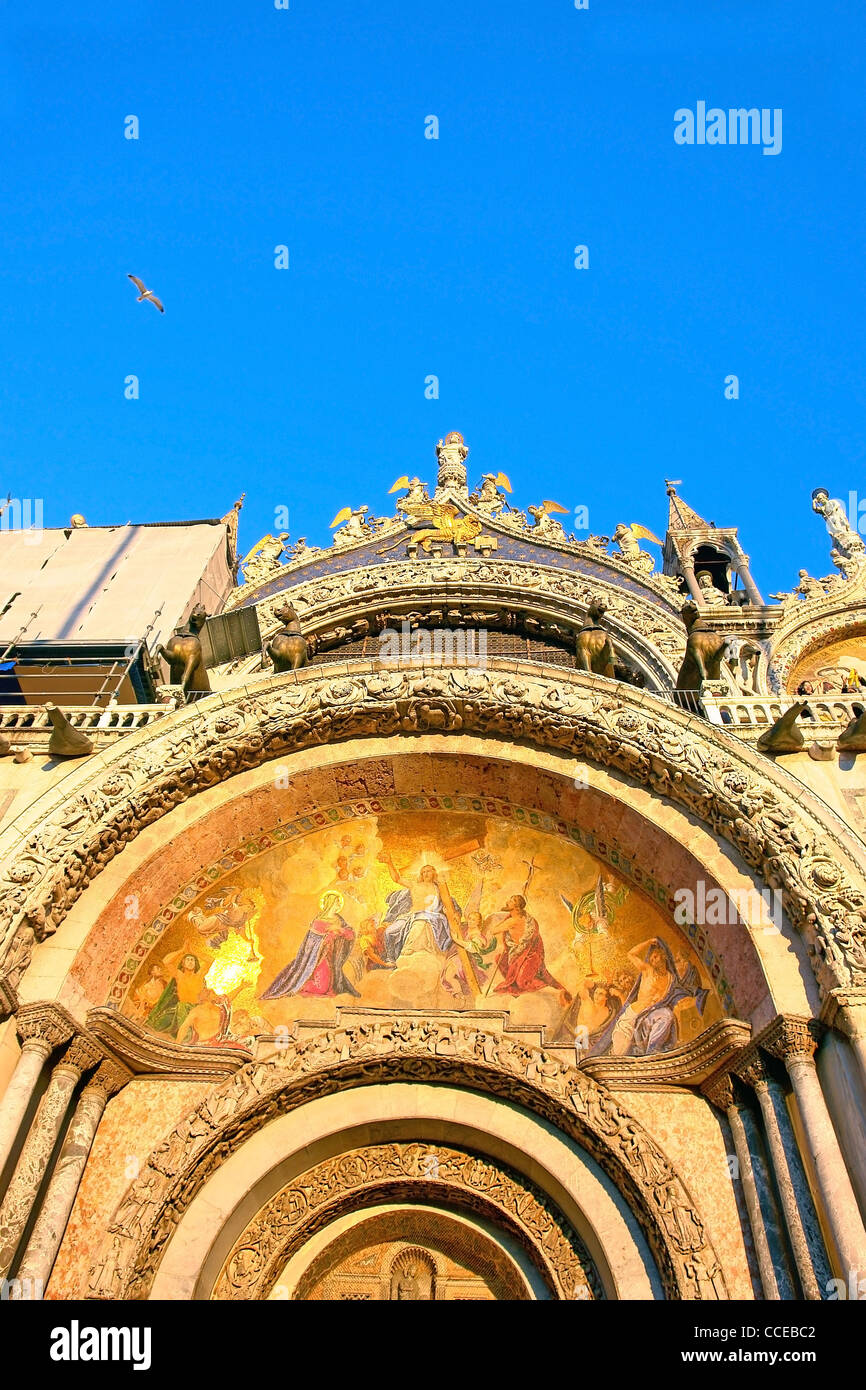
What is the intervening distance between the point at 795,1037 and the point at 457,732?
4.81 meters

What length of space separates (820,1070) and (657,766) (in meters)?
3.26

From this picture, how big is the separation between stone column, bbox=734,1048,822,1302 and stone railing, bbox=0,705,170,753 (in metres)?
6.99

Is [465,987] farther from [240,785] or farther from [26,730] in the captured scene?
[26,730]

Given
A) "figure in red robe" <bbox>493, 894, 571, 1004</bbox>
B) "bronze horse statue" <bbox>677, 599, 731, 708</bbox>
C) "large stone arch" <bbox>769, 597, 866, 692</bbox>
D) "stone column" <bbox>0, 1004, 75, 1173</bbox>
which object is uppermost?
"large stone arch" <bbox>769, 597, 866, 692</bbox>

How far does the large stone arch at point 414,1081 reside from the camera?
7926mm

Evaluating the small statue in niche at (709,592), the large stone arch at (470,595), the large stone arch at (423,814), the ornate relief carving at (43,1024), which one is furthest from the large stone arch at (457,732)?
the small statue in niche at (709,592)

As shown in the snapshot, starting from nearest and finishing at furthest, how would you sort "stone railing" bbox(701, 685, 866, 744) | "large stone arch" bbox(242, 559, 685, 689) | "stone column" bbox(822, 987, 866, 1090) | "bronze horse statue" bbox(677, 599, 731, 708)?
1. "stone column" bbox(822, 987, 866, 1090)
2. "stone railing" bbox(701, 685, 866, 744)
3. "bronze horse statue" bbox(677, 599, 731, 708)
4. "large stone arch" bbox(242, 559, 685, 689)

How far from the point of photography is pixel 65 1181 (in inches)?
320

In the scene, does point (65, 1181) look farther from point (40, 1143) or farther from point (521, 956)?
point (521, 956)

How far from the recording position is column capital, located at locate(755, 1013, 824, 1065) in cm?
775

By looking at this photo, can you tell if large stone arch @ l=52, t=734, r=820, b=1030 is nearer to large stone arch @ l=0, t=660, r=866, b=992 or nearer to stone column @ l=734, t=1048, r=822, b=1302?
large stone arch @ l=0, t=660, r=866, b=992

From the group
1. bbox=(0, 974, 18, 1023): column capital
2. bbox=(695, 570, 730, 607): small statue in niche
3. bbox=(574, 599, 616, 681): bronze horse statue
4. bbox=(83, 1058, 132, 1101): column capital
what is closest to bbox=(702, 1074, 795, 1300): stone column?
bbox=(83, 1058, 132, 1101): column capital

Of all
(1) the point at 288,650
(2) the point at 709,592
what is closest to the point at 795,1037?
(1) the point at 288,650
